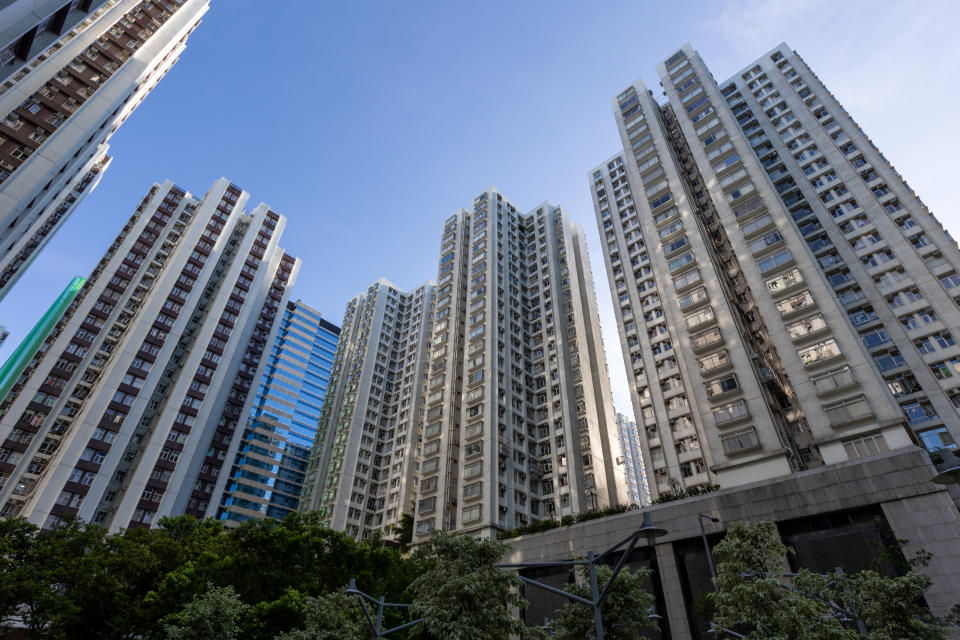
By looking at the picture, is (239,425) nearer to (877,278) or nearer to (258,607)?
(258,607)

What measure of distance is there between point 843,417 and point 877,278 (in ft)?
81.5

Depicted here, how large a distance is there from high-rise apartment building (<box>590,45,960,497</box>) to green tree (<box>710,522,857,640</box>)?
19.6 meters

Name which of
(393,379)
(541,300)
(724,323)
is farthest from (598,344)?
(393,379)

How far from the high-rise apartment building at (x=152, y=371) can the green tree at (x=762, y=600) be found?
6835cm

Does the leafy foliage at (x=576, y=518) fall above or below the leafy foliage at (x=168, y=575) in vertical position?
above

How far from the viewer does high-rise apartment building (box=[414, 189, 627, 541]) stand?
57.1 m

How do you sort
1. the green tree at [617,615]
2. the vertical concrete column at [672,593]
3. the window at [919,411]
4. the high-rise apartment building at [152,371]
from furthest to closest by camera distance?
the high-rise apartment building at [152,371], the window at [919,411], the vertical concrete column at [672,593], the green tree at [617,615]

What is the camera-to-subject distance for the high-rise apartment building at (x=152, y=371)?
60219 mm

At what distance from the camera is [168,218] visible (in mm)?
89312

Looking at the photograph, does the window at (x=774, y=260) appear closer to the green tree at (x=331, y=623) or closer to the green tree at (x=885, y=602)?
the green tree at (x=885, y=602)

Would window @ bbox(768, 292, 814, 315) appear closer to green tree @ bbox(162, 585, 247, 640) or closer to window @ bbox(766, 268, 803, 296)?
window @ bbox(766, 268, 803, 296)

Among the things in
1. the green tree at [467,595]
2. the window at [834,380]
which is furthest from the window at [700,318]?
the green tree at [467,595]

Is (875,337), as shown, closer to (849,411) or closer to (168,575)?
(849,411)

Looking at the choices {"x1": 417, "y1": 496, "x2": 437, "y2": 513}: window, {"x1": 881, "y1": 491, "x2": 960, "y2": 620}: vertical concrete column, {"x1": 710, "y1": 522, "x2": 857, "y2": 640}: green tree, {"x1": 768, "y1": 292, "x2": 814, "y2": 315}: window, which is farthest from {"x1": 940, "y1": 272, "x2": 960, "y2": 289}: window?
{"x1": 417, "y1": 496, "x2": 437, "y2": 513}: window
